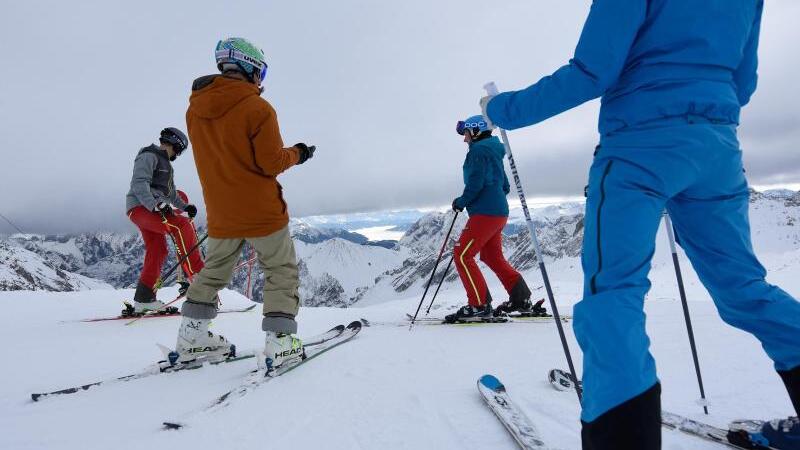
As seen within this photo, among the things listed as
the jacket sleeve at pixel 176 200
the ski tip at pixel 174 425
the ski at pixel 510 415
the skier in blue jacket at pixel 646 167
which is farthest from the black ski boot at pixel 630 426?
the jacket sleeve at pixel 176 200

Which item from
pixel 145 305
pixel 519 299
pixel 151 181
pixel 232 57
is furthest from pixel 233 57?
pixel 519 299

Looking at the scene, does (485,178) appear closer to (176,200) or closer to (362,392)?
(362,392)

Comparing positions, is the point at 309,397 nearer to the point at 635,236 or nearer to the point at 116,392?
the point at 116,392

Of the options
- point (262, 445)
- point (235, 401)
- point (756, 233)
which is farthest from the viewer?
point (756, 233)

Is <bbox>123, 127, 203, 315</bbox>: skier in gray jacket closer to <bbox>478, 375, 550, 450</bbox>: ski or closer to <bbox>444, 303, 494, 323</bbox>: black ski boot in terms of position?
<bbox>444, 303, 494, 323</bbox>: black ski boot

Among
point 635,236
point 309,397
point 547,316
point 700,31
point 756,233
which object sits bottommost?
point 756,233

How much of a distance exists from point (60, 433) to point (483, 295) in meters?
5.30

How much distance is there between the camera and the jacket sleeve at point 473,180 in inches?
255

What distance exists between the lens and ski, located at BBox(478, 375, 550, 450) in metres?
2.14

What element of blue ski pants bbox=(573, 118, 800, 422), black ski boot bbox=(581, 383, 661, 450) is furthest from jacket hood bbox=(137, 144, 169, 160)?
black ski boot bbox=(581, 383, 661, 450)

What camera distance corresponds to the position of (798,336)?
1.94m

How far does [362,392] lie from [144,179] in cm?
520

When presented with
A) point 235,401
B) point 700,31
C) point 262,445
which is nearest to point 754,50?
point 700,31

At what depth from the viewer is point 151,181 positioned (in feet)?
22.2
